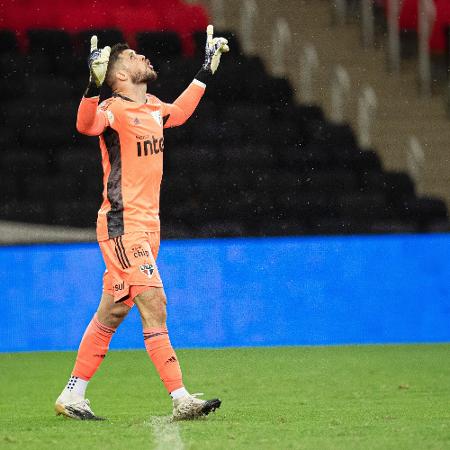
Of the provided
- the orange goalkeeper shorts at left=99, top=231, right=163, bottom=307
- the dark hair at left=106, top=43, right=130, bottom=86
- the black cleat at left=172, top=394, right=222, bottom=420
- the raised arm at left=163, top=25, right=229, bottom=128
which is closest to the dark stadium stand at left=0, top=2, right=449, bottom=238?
the raised arm at left=163, top=25, right=229, bottom=128

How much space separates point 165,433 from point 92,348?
82 cm

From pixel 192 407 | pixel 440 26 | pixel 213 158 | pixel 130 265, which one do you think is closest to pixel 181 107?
pixel 130 265

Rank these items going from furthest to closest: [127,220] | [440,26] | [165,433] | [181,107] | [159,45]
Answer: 1. [440,26]
2. [159,45]
3. [181,107]
4. [127,220]
5. [165,433]

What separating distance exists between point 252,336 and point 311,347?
46 centimetres

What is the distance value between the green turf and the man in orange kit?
0.21m

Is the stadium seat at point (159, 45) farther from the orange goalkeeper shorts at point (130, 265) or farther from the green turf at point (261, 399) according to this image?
the orange goalkeeper shorts at point (130, 265)

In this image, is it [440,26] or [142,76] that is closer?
[142,76]

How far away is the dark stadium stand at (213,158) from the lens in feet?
37.6

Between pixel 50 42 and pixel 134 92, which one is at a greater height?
pixel 50 42

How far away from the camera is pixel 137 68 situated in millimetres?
5676

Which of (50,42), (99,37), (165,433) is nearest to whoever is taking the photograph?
(165,433)

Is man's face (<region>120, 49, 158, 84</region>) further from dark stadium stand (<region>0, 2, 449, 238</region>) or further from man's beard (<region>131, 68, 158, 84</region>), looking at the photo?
dark stadium stand (<region>0, 2, 449, 238</region>)

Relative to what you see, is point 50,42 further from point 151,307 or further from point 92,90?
point 151,307

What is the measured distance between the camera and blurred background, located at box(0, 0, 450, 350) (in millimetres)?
9508
